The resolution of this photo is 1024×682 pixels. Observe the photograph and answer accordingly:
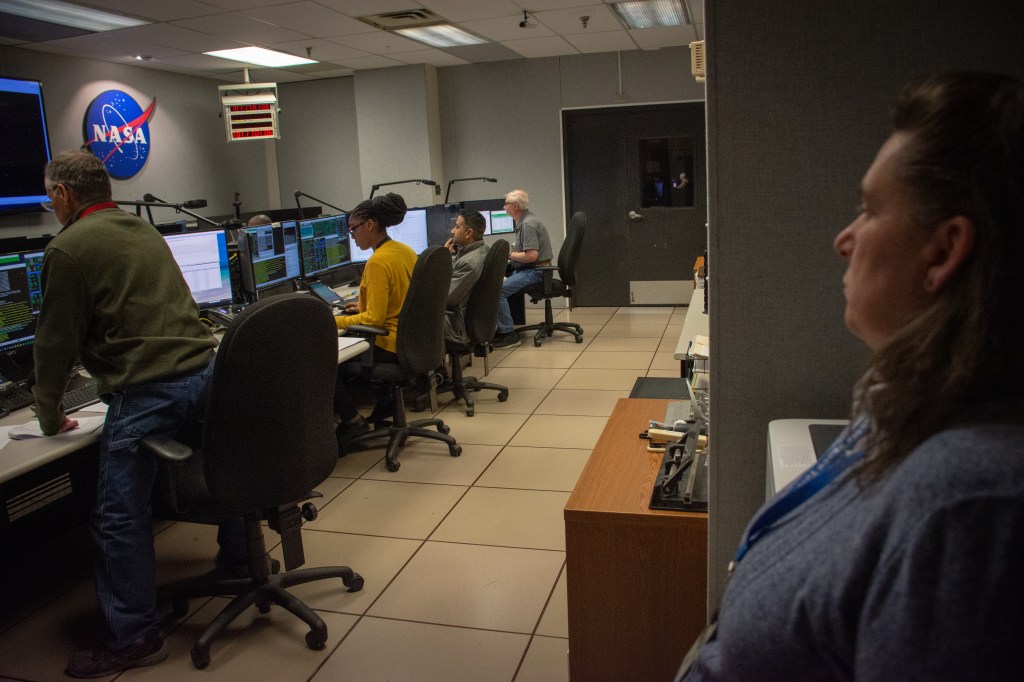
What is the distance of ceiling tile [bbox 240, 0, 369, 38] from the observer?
507 centimetres

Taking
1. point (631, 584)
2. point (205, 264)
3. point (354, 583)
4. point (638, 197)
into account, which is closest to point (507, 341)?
point (638, 197)

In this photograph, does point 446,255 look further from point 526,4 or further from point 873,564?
point 873,564

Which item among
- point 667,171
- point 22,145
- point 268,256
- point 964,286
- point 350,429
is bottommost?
point 350,429

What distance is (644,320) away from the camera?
7.37m

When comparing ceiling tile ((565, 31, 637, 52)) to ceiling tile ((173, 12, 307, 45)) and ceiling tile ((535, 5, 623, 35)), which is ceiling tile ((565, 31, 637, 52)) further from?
ceiling tile ((173, 12, 307, 45))

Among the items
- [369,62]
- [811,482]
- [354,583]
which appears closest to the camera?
[811,482]

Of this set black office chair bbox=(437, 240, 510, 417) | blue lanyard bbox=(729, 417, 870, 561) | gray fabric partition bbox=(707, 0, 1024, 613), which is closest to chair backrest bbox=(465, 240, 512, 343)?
black office chair bbox=(437, 240, 510, 417)

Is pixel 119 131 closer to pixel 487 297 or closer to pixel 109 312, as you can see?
pixel 487 297

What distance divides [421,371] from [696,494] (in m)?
2.19

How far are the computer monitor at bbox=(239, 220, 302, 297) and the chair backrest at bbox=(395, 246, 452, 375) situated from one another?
0.88 m

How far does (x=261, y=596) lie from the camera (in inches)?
97.5

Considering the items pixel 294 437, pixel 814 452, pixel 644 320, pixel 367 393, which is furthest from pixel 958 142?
pixel 644 320

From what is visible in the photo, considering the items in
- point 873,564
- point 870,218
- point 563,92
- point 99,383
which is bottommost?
point 99,383

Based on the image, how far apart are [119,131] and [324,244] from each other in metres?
3.10
